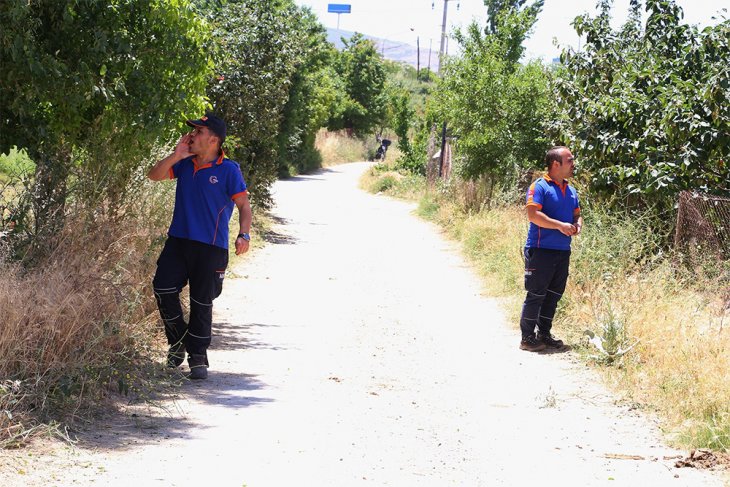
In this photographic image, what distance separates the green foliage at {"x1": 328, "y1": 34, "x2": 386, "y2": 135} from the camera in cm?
6150

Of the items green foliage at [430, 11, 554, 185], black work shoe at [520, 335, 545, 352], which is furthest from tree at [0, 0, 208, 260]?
green foliage at [430, 11, 554, 185]

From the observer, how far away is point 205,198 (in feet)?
24.4

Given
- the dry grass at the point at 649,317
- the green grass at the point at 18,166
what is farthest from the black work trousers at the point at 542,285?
the green grass at the point at 18,166

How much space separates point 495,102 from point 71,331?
52.7 feet

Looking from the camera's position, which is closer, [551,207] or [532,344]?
[551,207]

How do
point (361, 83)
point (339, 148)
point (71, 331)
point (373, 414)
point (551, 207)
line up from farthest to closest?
point (361, 83) < point (339, 148) < point (551, 207) < point (373, 414) < point (71, 331)

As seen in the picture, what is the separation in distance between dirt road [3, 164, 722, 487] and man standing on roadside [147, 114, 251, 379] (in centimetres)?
42

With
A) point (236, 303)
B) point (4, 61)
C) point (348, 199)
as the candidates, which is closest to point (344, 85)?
point (348, 199)

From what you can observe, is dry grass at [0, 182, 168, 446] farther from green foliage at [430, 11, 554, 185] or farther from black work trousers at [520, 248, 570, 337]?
A: green foliage at [430, 11, 554, 185]

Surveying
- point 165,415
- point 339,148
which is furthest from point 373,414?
point 339,148

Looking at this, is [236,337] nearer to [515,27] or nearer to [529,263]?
[529,263]

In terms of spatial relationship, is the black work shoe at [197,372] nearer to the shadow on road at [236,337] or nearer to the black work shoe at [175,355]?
the black work shoe at [175,355]

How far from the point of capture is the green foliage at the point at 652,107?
11352mm

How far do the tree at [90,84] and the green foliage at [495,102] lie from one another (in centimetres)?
1288
